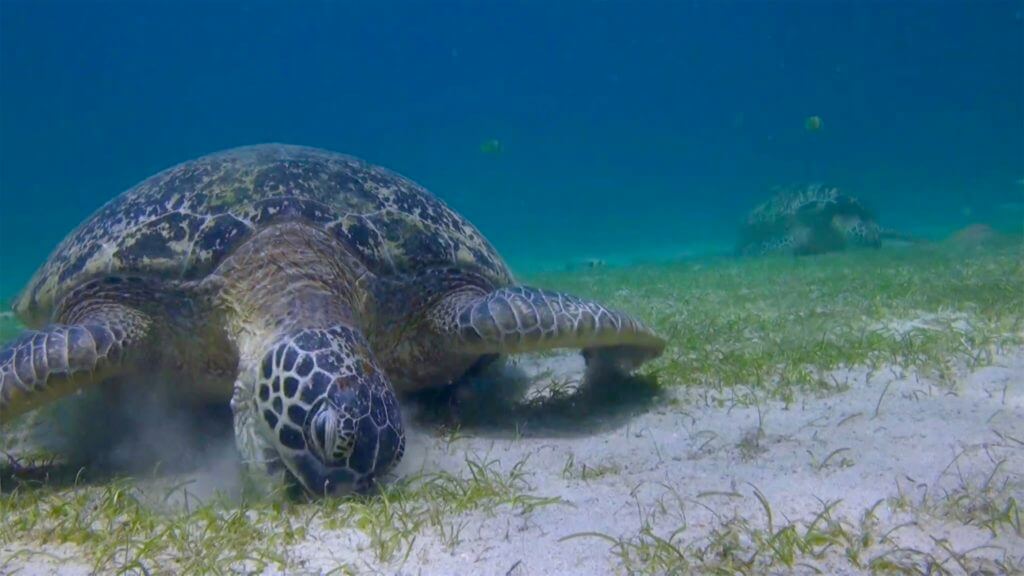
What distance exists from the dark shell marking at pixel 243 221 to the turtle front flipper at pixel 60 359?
1.51ft

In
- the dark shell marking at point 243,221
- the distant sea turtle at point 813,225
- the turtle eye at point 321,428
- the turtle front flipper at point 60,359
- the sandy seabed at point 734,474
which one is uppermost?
the distant sea turtle at point 813,225

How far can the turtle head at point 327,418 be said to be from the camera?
252 cm

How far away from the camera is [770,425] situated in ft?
10.4

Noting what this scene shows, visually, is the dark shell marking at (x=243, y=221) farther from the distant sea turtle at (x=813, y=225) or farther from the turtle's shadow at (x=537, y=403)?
the distant sea turtle at (x=813, y=225)

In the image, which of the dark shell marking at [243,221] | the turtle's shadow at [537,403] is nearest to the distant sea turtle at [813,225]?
the turtle's shadow at [537,403]

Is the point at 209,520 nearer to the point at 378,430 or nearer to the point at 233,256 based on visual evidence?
the point at 378,430

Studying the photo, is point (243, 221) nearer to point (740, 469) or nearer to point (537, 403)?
point (537, 403)

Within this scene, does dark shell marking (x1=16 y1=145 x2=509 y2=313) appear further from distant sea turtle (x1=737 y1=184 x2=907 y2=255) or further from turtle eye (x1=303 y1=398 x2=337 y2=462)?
distant sea turtle (x1=737 y1=184 x2=907 y2=255)

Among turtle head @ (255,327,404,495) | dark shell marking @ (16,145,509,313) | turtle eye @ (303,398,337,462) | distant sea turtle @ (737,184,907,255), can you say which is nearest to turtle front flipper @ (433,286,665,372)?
dark shell marking @ (16,145,509,313)

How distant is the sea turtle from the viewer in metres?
2.65

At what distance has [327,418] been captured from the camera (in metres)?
2.51

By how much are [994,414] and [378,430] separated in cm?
271

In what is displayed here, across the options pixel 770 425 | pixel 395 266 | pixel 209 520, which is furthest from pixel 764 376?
pixel 209 520

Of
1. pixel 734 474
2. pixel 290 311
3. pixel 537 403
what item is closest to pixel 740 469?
pixel 734 474
